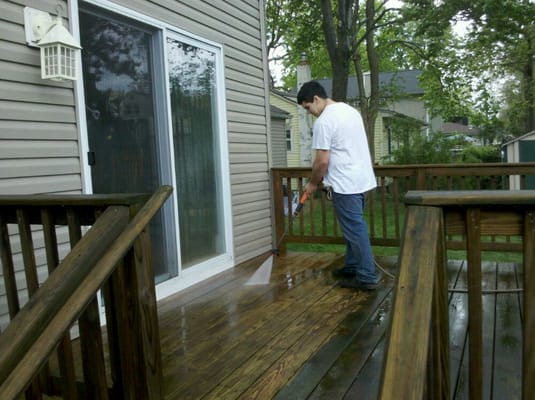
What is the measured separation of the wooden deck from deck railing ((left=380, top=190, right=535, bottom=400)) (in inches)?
33.2

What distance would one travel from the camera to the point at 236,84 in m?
4.47

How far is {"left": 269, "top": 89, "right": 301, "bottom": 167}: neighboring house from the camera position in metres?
18.5

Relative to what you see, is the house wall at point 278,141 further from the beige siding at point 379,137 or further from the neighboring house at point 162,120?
the neighboring house at point 162,120

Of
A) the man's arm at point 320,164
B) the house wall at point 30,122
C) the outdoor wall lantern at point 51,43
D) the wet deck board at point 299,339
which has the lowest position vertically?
the wet deck board at point 299,339

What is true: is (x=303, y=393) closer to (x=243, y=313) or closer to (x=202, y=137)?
(x=243, y=313)

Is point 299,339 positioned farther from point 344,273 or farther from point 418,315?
point 418,315

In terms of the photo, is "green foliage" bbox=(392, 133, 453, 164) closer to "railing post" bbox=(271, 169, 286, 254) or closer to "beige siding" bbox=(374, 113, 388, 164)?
"beige siding" bbox=(374, 113, 388, 164)

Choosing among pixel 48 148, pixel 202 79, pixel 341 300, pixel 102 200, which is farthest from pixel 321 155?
pixel 102 200

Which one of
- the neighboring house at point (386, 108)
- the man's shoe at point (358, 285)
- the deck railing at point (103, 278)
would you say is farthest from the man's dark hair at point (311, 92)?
the neighboring house at point (386, 108)

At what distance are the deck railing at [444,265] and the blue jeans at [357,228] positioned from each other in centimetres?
208

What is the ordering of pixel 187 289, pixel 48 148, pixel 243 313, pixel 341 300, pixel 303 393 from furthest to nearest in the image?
pixel 187 289 → pixel 341 300 → pixel 243 313 → pixel 48 148 → pixel 303 393

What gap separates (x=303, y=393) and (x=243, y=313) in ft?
3.67

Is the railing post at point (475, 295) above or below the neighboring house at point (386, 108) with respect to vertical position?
below

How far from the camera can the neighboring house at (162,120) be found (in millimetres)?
2547
